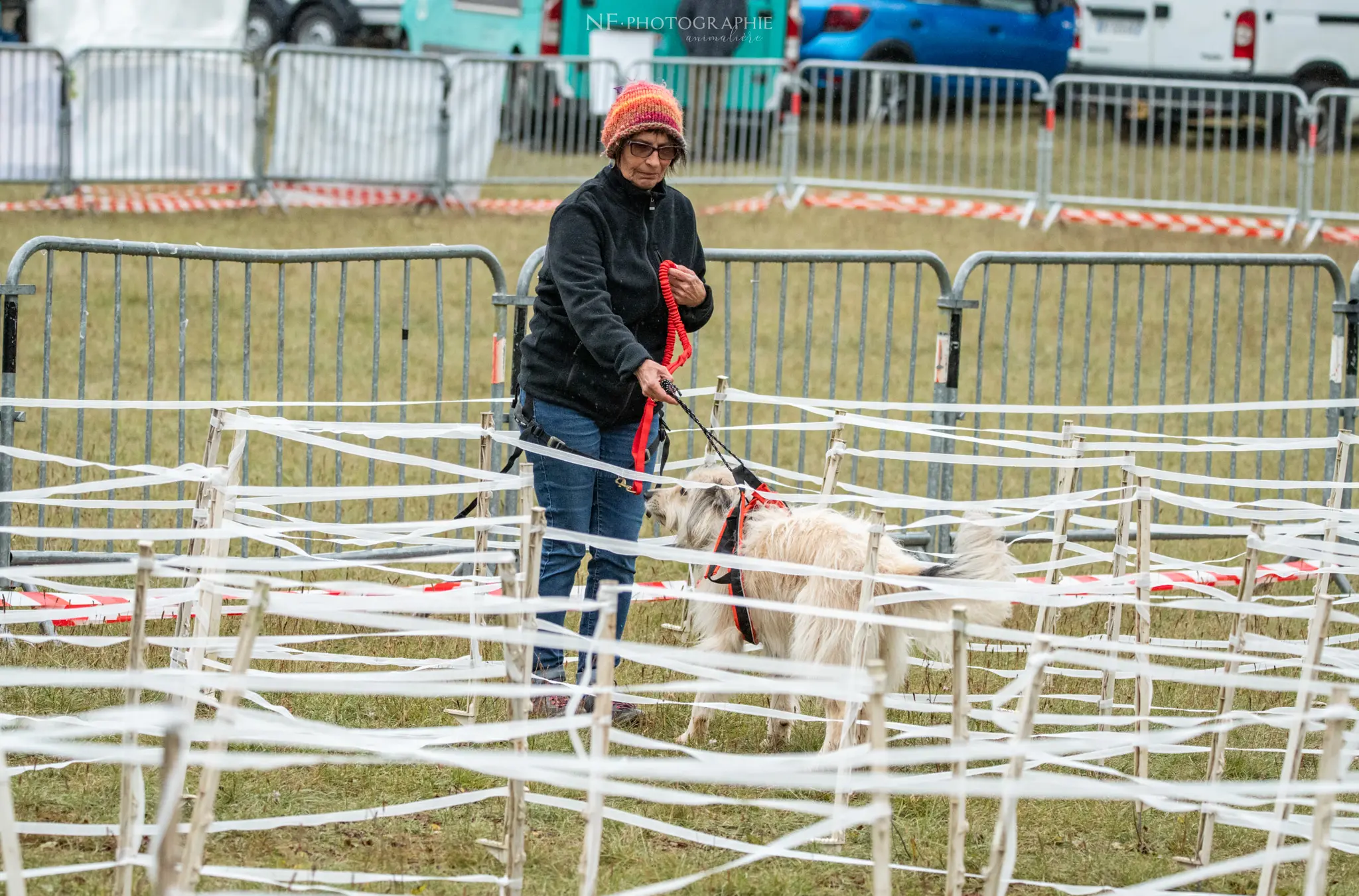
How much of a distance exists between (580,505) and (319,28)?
17595mm

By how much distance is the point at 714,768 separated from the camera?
9.83 ft

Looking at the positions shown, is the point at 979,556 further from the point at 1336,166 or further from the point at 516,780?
the point at 1336,166

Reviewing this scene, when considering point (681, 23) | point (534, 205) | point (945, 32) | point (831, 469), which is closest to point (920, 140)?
point (945, 32)

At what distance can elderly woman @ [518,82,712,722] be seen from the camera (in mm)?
4902

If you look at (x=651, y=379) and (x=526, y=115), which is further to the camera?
(x=526, y=115)

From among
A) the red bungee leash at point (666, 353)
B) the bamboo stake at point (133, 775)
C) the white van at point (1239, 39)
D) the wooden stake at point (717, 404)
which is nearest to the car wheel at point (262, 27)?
the white van at point (1239, 39)

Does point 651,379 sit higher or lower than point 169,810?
higher

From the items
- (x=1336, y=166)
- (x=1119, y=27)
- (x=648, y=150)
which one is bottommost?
(x=648, y=150)

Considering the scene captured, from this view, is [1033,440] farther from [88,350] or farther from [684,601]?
[88,350]

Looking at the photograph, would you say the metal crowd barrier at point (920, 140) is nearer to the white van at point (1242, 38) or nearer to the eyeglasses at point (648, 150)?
the white van at point (1242, 38)

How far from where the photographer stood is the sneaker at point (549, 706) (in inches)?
213

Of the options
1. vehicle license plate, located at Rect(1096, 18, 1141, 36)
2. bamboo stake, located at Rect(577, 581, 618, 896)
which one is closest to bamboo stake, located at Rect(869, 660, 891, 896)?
bamboo stake, located at Rect(577, 581, 618, 896)

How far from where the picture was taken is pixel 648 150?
493 cm

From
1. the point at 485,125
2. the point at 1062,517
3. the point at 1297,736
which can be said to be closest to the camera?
the point at 1297,736
